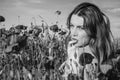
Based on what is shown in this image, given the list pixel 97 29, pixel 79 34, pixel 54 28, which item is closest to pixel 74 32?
pixel 79 34

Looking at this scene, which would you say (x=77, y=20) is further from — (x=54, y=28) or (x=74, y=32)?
(x=54, y=28)

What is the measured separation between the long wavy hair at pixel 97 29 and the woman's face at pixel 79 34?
3cm

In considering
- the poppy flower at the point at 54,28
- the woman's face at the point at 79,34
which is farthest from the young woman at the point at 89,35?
the poppy flower at the point at 54,28

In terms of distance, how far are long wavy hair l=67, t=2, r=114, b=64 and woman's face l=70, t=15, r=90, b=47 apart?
0.03m

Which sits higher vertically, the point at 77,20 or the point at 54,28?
the point at 77,20

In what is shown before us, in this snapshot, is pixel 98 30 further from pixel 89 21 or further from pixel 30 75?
pixel 30 75

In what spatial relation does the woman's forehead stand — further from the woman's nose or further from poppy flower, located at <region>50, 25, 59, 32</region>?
poppy flower, located at <region>50, 25, 59, 32</region>

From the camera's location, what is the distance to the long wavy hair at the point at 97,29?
6.92 ft

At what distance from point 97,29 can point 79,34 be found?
0.70 ft

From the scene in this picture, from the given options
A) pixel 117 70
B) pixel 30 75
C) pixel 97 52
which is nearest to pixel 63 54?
pixel 97 52

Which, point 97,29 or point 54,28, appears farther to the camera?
point 54,28

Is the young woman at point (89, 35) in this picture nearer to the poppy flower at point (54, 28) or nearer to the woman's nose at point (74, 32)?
the woman's nose at point (74, 32)

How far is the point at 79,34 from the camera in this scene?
2066mm

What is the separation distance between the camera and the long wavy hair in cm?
211
